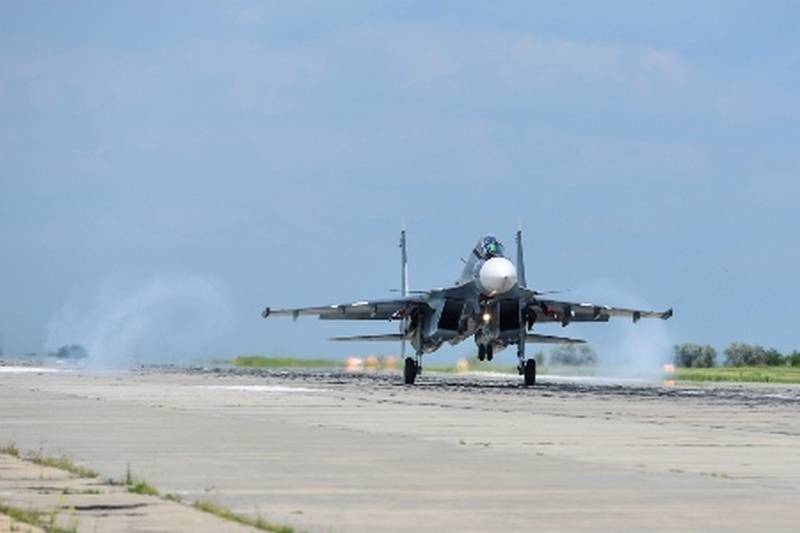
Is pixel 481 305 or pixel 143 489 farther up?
pixel 481 305

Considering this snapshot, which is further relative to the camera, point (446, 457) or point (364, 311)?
point (364, 311)

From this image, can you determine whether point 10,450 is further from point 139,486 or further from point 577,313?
point 577,313

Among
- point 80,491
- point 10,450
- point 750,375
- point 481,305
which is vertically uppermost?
point 481,305

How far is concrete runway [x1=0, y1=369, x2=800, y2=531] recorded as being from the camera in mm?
15461

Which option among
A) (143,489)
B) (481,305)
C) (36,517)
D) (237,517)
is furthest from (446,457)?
(481,305)

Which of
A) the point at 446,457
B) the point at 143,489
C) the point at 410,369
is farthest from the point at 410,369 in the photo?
the point at 143,489

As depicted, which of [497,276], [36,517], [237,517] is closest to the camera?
[36,517]

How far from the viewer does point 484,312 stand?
59.0 meters

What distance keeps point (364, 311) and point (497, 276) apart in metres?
13.4

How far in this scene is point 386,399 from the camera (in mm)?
44562

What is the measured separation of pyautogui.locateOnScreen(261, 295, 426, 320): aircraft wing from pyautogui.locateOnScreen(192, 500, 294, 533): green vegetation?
4825 cm

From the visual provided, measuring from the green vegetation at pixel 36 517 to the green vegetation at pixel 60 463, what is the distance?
3378 mm

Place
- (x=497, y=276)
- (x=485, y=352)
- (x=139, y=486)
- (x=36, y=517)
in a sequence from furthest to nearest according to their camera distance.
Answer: (x=485, y=352) → (x=497, y=276) → (x=139, y=486) → (x=36, y=517)

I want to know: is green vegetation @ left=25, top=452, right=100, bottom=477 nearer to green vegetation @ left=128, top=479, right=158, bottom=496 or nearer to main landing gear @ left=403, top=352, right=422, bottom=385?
green vegetation @ left=128, top=479, right=158, bottom=496
